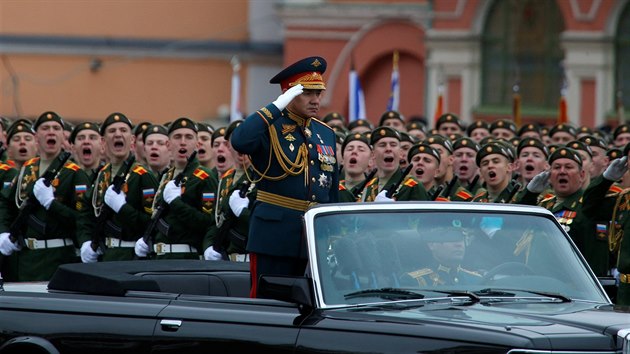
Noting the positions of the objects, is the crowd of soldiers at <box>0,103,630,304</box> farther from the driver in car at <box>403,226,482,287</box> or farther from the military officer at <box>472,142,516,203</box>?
the driver in car at <box>403,226,482,287</box>

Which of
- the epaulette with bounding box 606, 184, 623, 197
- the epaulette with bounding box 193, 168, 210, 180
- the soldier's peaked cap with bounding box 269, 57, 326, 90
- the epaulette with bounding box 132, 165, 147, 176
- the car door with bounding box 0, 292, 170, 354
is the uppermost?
the soldier's peaked cap with bounding box 269, 57, 326, 90

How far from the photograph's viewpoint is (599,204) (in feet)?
38.7

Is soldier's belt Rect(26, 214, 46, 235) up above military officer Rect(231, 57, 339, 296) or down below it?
below

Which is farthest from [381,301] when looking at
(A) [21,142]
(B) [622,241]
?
(A) [21,142]

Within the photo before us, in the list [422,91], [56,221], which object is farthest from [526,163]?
[422,91]

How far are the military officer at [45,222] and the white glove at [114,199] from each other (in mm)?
421

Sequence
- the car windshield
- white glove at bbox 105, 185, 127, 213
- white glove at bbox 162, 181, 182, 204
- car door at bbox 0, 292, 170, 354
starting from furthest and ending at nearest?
white glove at bbox 105, 185, 127, 213, white glove at bbox 162, 181, 182, 204, car door at bbox 0, 292, 170, 354, the car windshield

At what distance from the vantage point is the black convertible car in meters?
7.26

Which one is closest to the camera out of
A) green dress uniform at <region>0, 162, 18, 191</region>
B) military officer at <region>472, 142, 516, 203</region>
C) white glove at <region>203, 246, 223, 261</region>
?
military officer at <region>472, 142, 516, 203</region>

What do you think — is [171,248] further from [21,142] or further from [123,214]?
[21,142]

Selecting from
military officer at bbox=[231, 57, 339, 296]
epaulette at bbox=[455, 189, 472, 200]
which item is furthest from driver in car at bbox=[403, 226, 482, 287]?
epaulette at bbox=[455, 189, 472, 200]

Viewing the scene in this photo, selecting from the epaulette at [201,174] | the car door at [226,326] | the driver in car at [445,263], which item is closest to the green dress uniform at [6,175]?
the epaulette at [201,174]

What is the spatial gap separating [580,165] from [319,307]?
506 cm

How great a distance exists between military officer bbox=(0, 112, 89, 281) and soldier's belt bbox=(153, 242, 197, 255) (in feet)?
3.12
